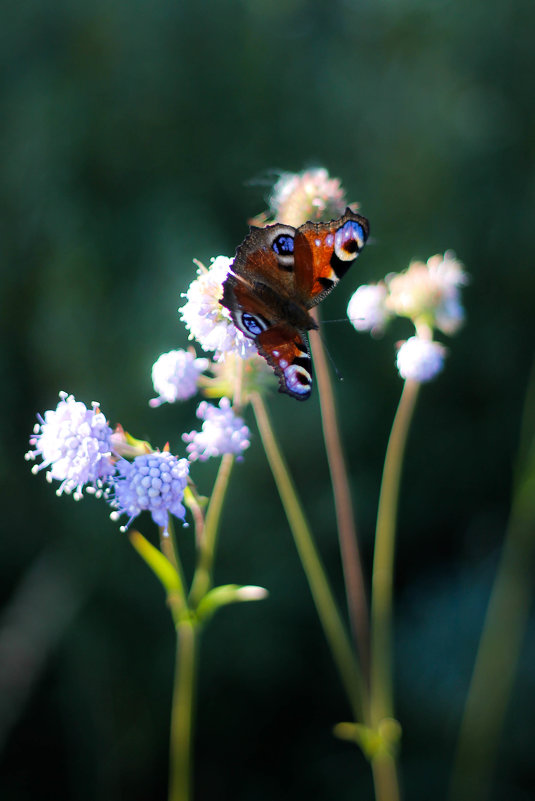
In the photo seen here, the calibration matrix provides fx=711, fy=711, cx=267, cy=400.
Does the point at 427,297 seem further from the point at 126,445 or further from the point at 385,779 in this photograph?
the point at 385,779

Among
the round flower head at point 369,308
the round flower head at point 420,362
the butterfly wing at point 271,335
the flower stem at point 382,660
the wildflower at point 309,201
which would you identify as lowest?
the flower stem at point 382,660

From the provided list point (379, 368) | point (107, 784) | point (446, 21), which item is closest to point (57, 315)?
point (379, 368)

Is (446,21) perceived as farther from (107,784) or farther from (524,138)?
(107,784)

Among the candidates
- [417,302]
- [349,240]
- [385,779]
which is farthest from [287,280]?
[385,779]

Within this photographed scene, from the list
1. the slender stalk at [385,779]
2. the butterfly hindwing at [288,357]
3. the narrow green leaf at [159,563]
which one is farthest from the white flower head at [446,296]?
the slender stalk at [385,779]

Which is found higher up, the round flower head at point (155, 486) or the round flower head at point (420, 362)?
the round flower head at point (420, 362)

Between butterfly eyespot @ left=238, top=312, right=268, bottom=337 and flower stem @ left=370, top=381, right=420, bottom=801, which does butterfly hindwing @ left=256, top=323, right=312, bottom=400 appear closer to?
butterfly eyespot @ left=238, top=312, right=268, bottom=337

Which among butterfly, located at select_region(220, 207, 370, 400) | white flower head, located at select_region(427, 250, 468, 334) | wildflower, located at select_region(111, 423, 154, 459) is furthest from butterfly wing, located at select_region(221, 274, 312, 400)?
white flower head, located at select_region(427, 250, 468, 334)

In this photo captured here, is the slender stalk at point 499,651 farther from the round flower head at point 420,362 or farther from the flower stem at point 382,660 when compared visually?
the round flower head at point 420,362
